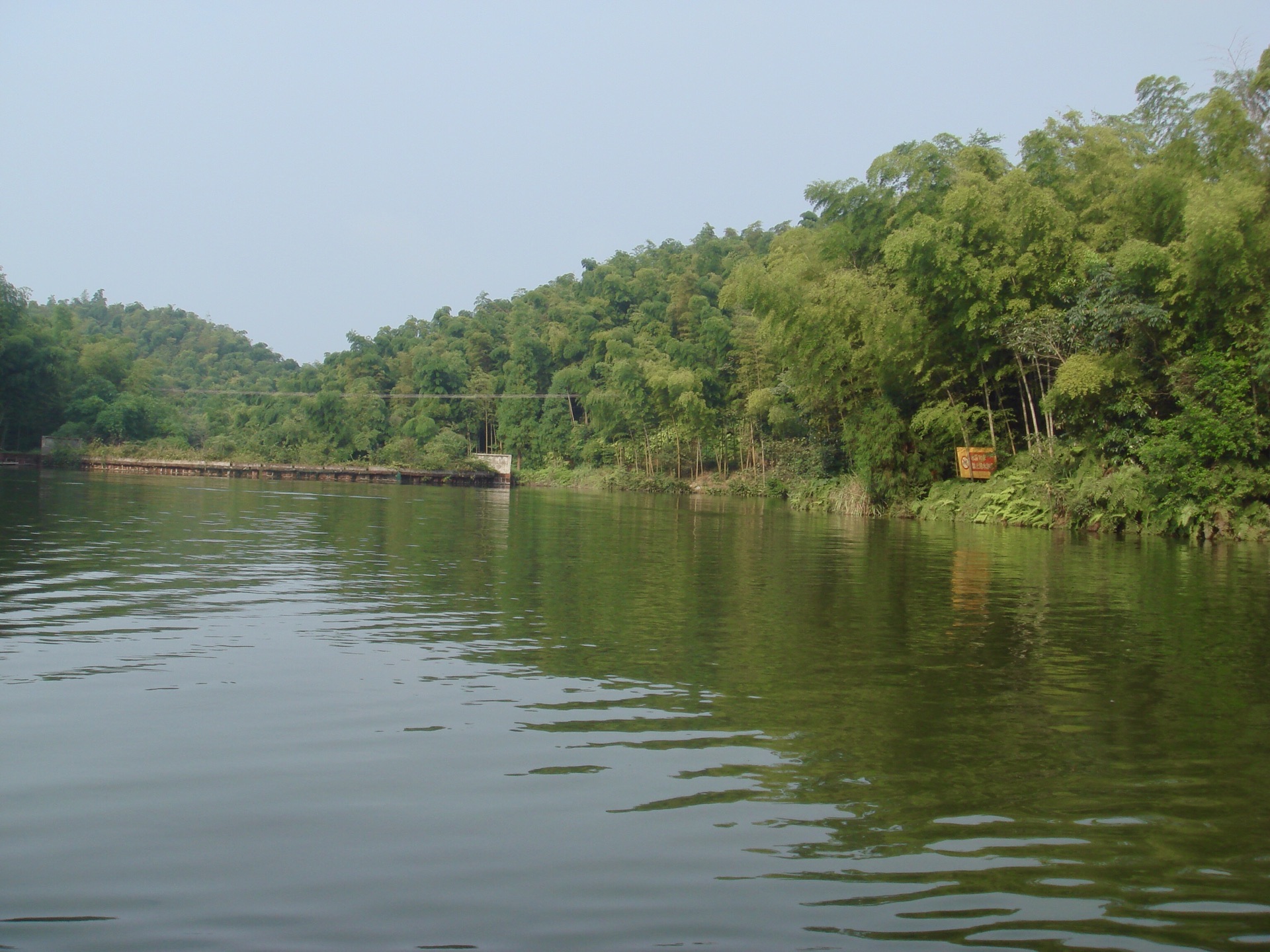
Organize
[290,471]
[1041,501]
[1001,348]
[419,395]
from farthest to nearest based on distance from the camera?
[419,395]
[290,471]
[1001,348]
[1041,501]

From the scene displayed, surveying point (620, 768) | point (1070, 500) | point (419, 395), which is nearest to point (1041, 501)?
point (1070, 500)

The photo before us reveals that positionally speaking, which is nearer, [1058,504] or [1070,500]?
[1070,500]

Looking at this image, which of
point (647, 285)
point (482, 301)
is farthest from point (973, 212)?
point (482, 301)

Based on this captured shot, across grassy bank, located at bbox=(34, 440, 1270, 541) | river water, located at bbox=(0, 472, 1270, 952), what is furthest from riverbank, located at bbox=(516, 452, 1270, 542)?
river water, located at bbox=(0, 472, 1270, 952)

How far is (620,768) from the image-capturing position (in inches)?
167

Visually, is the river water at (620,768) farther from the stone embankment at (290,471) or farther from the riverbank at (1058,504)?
the stone embankment at (290,471)

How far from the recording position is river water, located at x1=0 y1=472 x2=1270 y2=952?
2.88 meters

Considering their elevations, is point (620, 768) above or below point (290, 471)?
below

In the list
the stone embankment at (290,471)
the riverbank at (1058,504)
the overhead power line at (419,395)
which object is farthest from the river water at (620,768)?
the overhead power line at (419,395)

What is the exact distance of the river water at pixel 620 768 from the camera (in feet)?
9.45

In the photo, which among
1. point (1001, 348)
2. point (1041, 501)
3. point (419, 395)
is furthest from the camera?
point (419, 395)

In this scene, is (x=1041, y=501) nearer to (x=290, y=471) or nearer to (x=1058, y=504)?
(x=1058, y=504)

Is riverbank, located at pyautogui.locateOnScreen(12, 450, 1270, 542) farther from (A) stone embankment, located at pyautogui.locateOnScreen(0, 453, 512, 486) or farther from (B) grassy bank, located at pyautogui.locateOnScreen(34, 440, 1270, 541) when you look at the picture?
(A) stone embankment, located at pyautogui.locateOnScreen(0, 453, 512, 486)

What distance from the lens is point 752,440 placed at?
1956 inches
